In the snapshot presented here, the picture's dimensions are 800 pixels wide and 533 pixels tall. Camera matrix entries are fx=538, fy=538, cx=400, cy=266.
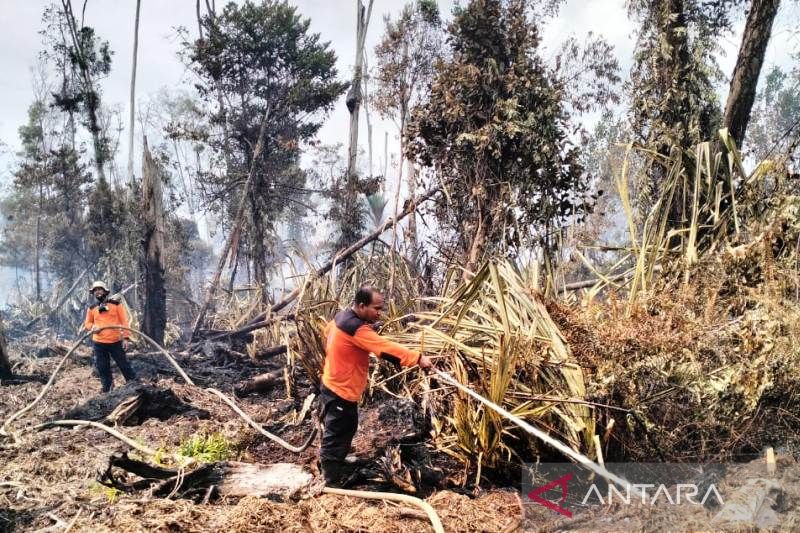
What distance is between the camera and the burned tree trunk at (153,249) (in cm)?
1090

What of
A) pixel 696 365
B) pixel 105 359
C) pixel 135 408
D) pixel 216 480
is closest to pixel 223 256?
pixel 105 359

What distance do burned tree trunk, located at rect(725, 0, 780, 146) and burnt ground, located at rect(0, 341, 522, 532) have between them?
20.1 feet

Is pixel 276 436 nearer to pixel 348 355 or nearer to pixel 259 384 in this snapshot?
pixel 348 355

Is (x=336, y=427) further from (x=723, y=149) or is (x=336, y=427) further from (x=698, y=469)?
(x=723, y=149)

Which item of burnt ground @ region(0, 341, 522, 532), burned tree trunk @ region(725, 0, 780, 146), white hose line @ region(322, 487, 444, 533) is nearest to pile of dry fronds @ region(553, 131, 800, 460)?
burnt ground @ region(0, 341, 522, 532)

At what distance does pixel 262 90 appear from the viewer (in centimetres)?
1759

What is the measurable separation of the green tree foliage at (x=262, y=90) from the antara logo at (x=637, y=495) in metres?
13.2

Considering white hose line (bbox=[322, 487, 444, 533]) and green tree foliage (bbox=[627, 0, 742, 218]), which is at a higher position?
green tree foliage (bbox=[627, 0, 742, 218])

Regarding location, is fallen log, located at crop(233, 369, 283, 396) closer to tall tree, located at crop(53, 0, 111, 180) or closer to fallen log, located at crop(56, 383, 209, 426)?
fallen log, located at crop(56, 383, 209, 426)

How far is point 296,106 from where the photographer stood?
17.3 metres

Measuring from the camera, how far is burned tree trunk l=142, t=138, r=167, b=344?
10.9 m

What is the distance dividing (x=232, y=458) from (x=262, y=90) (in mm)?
14925

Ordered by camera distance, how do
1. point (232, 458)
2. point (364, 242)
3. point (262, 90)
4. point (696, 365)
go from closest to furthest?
point (696, 365), point (232, 458), point (364, 242), point (262, 90)

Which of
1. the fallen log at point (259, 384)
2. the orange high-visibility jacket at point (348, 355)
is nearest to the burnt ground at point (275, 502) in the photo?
the orange high-visibility jacket at point (348, 355)
